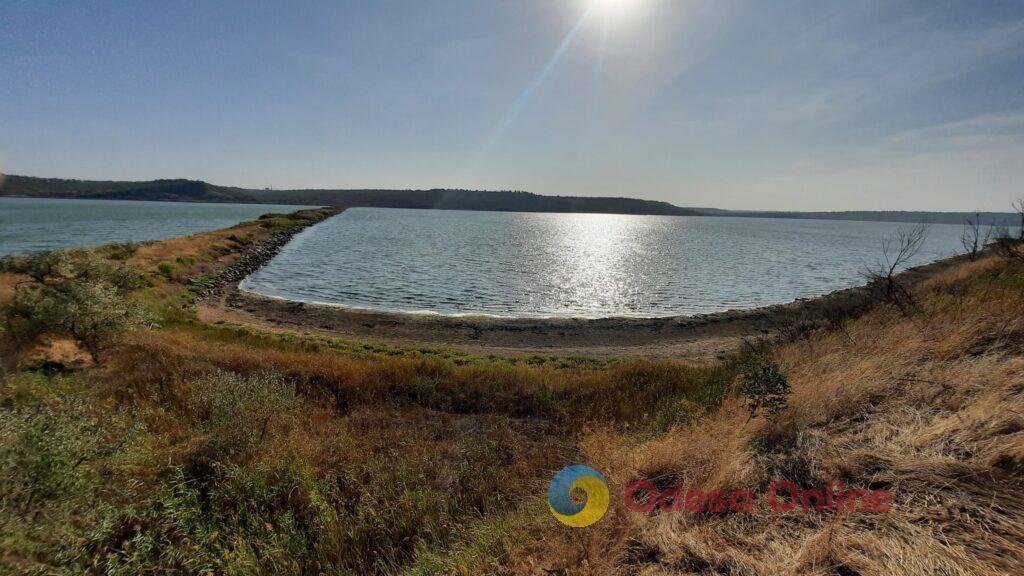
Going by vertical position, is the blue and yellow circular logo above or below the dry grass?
below

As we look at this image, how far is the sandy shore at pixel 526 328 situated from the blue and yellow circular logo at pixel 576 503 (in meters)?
14.7

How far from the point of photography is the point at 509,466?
22.6ft

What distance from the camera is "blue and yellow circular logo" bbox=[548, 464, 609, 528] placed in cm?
467

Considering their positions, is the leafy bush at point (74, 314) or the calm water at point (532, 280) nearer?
the leafy bush at point (74, 314)

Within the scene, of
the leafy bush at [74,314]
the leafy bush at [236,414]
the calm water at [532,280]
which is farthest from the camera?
the calm water at [532,280]

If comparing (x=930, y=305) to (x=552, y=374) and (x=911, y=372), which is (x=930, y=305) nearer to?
(x=911, y=372)

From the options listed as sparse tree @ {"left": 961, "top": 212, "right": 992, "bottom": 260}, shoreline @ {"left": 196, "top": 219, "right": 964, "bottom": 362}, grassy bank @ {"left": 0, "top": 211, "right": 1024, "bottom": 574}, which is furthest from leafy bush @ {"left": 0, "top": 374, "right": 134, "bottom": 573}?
sparse tree @ {"left": 961, "top": 212, "right": 992, "bottom": 260}

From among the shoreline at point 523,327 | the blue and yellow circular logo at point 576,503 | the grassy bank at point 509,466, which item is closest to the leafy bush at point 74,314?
the grassy bank at point 509,466

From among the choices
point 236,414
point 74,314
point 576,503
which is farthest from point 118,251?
point 576,503

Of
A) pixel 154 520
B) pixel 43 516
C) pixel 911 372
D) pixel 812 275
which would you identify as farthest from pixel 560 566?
pixel 812 275

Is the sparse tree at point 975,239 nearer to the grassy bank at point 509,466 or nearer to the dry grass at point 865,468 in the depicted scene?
the grassy bank at point 509,466

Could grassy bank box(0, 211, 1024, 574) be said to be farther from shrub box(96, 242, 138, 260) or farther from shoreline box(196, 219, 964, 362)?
shrub box(96, 242, 138, 260)

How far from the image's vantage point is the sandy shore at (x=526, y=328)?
22094mm

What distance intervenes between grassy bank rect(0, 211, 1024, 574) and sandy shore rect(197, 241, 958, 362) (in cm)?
1132
